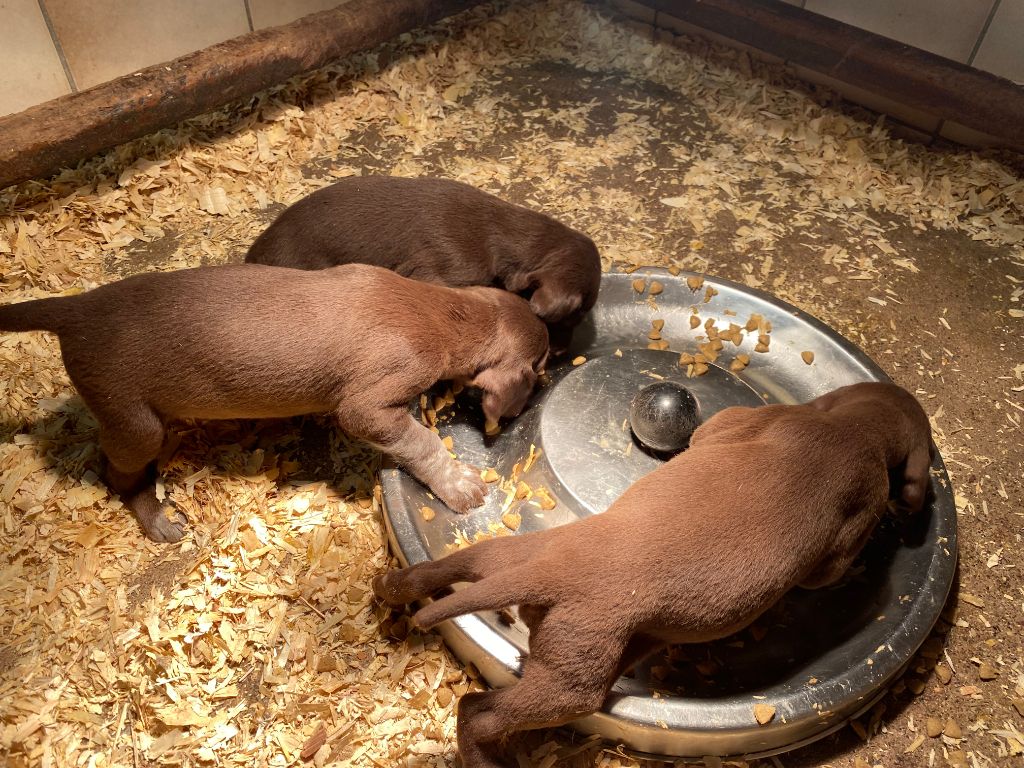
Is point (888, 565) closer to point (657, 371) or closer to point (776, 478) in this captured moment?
point (776, 478)

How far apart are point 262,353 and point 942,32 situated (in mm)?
4770

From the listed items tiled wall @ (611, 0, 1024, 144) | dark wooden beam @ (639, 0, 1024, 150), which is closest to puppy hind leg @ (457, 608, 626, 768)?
dark wooden beam @ (639, 0, 1024, 150)

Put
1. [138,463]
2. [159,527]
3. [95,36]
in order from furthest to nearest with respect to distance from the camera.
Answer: [95,36] < [159,527] < [138,463]

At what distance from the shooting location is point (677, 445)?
9.55 ft

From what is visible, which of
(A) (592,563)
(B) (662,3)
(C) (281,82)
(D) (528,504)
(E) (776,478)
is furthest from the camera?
(B) (662,3)

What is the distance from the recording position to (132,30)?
446 centimetres

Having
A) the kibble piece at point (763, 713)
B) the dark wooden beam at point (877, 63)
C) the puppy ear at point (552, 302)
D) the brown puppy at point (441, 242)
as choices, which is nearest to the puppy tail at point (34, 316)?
the brown puppy at point (441, 242)

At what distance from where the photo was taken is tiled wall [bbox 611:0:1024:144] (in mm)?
4715

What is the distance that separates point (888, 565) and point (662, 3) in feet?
15.6

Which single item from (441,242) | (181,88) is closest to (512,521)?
(441,242)

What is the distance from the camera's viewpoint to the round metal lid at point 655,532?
2.36 metres

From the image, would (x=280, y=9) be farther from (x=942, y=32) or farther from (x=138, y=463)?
(x=942, y=32)

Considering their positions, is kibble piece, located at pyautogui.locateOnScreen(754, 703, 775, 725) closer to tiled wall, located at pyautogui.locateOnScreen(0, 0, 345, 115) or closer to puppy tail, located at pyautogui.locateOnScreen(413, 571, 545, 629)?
puppy tail, located at pyautogui.locateOnScreen(413, 571, 545, 629)

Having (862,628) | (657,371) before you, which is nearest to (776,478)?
(862,628)
